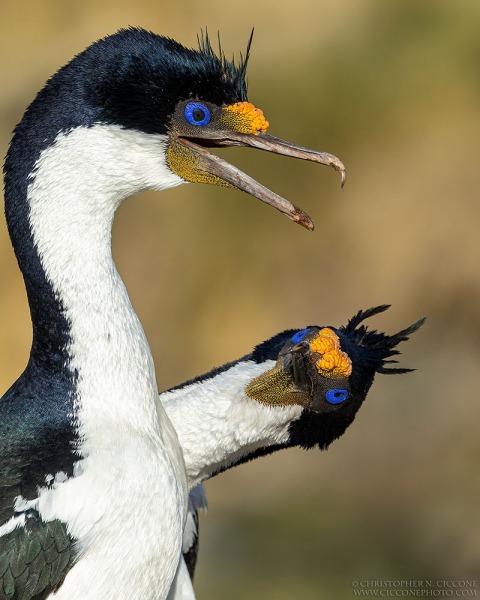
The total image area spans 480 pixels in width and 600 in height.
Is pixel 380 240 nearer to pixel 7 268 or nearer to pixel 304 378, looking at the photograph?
pixel 7 268

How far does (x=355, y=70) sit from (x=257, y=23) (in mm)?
856

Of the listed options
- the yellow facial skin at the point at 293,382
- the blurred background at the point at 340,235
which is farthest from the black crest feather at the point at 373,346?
the blurred background at the point at 340,235

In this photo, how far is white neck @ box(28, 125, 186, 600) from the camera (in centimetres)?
346

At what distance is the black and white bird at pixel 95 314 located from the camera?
3.44m

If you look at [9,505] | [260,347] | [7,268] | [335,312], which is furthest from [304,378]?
[7,268]

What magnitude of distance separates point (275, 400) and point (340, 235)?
4.69 meters

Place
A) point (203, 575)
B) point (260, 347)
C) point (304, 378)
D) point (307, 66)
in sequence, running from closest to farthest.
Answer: point (304, 378), point (260, 347), point (203, 575), point (307, 66)

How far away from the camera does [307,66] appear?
888 centimetres

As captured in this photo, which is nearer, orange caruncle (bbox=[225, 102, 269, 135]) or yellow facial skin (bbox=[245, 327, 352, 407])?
orange caruncle (bbox=[225, 102, 269, 135])

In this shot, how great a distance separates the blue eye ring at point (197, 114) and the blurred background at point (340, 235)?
4.95 metres

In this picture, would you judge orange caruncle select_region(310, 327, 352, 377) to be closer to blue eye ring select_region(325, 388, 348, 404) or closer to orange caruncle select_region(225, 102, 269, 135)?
blue eye ring select_region(325, 388, 348, 404)

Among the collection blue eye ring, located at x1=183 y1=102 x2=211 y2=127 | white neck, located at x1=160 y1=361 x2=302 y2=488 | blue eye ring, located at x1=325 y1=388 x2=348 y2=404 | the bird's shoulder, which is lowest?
the bird's shoulder

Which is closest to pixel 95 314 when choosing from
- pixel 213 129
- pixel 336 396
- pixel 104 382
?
pixel 104 382

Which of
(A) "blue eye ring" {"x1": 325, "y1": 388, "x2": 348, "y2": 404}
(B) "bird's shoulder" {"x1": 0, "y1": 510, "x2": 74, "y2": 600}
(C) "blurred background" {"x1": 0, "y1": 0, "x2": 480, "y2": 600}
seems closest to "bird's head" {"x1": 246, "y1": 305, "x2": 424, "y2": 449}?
(A) "blue eye ring" {"x1": 325, "y1": 388, "x2": 348, "y2": 404}
